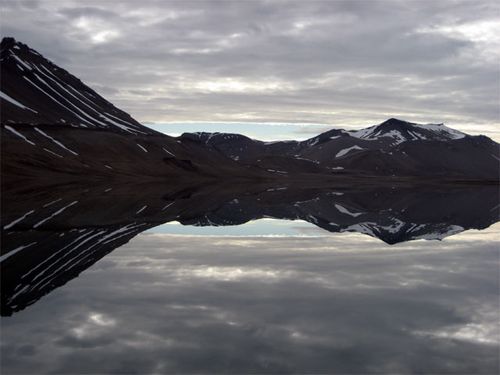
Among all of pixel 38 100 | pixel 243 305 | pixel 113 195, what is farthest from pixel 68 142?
pixel 243 305

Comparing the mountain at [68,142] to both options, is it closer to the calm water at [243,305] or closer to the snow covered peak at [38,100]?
the snow covered peak at [38,100]

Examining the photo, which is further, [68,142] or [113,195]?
[68,142]

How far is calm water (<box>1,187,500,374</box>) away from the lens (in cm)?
1098

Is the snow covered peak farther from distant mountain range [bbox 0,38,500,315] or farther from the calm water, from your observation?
the calm water

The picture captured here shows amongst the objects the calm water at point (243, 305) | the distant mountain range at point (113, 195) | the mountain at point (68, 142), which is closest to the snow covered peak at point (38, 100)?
the mountain at point (68, 142)

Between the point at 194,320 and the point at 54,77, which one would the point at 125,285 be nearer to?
the point at 194,320

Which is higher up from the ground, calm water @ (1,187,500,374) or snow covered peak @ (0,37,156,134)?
snow covered peak @ (0,37,156,134)

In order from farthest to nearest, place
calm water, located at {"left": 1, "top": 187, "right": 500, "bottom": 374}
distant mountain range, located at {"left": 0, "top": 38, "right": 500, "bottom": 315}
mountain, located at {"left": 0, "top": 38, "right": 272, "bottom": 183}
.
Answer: mountain, located at {"left": 0, "top": 38, "right": 272, "bottom": 183} → distant mountain range, located at {"left": 0, "top": 38, "right": 500, "bottom": 315} → calm water, located at {"left": 1, "top": 187, "right": 500, "bottom": 374}

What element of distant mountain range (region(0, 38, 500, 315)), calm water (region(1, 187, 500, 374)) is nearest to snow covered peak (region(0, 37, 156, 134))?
distant mountain range (region(0, 38, 500, 315))

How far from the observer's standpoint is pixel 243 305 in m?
15.3

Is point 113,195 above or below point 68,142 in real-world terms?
below

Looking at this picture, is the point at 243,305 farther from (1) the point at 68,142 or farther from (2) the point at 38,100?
(2) the point at 38,100

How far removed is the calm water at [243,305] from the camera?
36.0 feet

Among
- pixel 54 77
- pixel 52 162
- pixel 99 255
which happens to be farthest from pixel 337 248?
pixel 54 77
